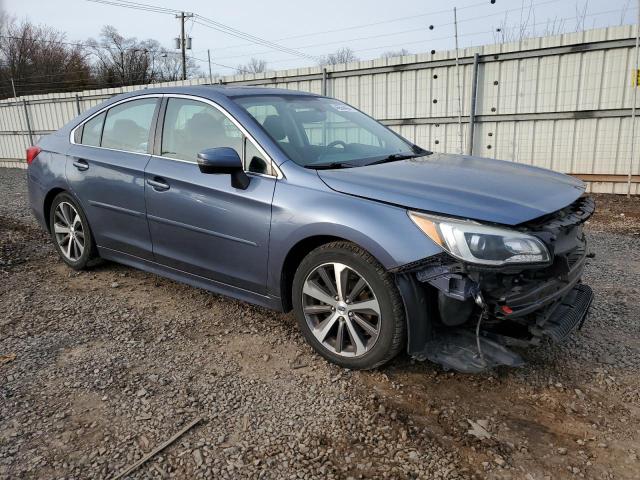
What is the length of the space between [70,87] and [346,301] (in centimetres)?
3253

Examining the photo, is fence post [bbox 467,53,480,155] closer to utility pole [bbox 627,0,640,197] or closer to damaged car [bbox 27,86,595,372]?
utility pole [bbox 627,0,640,197]

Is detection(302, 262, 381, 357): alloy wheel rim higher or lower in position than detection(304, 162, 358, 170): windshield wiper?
lower

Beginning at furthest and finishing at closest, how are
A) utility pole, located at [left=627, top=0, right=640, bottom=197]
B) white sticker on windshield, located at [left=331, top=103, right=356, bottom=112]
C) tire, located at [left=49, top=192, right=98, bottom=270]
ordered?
utility pole, located at [left=627, top=0, right=640, bottom=197], tire, located at [left=49, top=192, right=98, bottom=270], white sticker on windshield, located at [left=331, top=103, right=356, bottom=112]

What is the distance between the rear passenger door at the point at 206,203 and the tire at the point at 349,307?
14.1 inches

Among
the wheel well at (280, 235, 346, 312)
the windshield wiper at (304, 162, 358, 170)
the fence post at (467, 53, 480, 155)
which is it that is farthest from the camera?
the fence post at (467, 53, 480, 155)

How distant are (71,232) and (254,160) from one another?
237 cm

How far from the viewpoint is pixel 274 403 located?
2.58m

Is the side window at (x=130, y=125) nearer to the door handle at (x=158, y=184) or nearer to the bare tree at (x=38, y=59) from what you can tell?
the door handle at (x=158, y=184)

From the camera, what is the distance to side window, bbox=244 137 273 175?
3.05 meters

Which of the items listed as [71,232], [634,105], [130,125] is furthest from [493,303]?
[634,105]

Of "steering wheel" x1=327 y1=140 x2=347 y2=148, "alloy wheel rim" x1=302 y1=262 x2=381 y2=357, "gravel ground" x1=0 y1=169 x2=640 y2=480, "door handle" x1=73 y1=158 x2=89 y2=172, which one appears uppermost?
"steering wheel" x1=327 y1=140 x2=347 y2=148

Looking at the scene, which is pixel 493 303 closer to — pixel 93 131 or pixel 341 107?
pixel 341 107

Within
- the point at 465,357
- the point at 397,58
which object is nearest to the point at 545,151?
the point at 397,58

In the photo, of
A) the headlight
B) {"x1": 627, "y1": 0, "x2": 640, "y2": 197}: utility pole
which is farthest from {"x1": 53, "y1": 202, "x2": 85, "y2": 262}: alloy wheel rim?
{"x1": 627, "y1": 0, "x2": 640, "y2": 197}: utility pole
